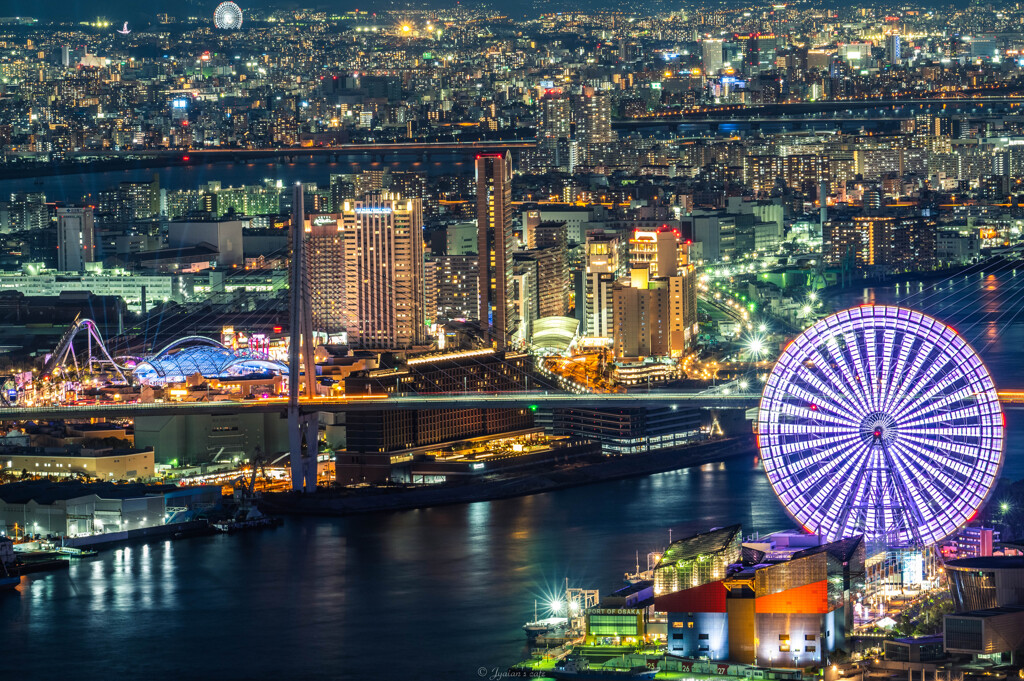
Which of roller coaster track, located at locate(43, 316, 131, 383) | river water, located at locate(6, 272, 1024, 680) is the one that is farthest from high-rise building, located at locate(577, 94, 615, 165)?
river water, located at locate(6, 272, 1024, 680)

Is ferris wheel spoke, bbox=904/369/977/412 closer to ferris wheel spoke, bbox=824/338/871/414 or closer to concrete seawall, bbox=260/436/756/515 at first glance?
ferris wheel spoke, bbox=824/338/871/414

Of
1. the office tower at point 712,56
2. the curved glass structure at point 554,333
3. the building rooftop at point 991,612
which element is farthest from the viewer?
the office tower at point 712,56

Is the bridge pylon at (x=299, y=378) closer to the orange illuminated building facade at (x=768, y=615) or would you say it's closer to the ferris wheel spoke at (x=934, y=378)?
the ferris wheel spoke at (x=934, y=378)

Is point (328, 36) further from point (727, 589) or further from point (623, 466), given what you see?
point (727, 589)

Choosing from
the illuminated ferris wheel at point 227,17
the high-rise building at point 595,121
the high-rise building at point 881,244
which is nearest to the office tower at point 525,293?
the high-rise building at point 881,244

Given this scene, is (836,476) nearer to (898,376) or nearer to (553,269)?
(898,376)

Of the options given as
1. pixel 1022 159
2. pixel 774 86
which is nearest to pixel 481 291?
pixel 1022 159
